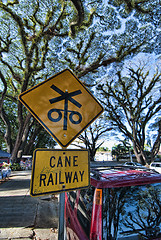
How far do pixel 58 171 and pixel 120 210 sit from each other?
0.87 metres

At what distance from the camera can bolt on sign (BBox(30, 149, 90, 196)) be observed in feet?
4.00

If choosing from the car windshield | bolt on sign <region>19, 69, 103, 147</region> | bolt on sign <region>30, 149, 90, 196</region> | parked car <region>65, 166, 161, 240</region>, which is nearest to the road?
parked car <region>65, 166, 161, 240</region>

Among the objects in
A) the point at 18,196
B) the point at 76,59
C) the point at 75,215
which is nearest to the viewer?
the point at 75,215

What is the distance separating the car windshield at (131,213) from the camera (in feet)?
4.84

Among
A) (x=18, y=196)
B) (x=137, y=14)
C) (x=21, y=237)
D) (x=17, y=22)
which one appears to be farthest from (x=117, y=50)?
(x=21, y=237)

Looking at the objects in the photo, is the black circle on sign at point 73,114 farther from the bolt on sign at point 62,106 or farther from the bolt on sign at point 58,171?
the bolt on sign at point 58,171

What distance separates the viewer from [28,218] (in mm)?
3848

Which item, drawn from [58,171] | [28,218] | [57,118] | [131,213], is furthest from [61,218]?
[28,218]

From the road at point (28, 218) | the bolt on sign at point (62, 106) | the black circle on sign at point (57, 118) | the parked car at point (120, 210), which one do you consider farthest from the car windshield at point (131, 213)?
the road at point (28, 218)

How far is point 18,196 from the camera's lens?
5820 mm

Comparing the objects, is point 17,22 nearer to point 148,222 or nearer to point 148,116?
point 148,222

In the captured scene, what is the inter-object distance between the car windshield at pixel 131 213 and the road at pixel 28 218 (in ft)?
7.15

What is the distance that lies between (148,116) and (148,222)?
17856 mm

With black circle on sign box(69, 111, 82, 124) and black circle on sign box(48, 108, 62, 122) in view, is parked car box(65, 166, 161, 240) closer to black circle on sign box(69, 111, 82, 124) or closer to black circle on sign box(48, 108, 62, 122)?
black circle on sign box(69, 111, 82, 124)
